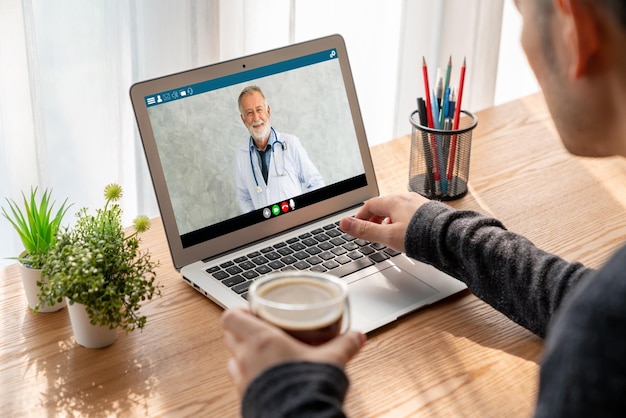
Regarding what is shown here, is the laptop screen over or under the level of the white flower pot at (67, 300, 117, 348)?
over

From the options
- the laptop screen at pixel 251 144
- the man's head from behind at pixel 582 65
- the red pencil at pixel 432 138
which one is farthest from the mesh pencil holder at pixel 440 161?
the man's head from behind at pixel 582 65

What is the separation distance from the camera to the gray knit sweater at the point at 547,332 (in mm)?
643

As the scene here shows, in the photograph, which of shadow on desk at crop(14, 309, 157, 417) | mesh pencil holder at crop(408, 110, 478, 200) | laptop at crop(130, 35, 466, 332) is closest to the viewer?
shadow on desk at crop(14, 309, 157, 417)

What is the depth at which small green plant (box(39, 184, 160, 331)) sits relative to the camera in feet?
3.15

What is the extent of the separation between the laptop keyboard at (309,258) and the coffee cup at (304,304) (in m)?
0.26

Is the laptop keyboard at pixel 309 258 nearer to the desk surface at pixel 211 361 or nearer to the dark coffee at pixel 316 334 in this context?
the desk surface at pixel 211 361

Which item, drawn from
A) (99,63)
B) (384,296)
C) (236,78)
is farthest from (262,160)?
(99,63)

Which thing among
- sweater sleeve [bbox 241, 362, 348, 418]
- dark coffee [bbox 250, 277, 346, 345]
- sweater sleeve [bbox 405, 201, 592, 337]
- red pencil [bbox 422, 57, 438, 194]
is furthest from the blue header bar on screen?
sweater sleeve [bbox 241, 362, 348, 418]

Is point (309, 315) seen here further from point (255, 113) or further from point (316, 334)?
point (255, 113)

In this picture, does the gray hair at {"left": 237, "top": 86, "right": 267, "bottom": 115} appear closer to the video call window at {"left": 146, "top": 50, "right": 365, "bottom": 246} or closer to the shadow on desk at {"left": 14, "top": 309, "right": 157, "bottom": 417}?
the video call window at {"left": 146, "top": 50, "right": 365, "bottom": 246}

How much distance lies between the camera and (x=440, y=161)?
1402 mm

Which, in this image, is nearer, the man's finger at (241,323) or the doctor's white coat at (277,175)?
the man's finger at (241,323)

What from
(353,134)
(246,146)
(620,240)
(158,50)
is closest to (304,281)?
(246,146)

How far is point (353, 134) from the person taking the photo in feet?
4.43
